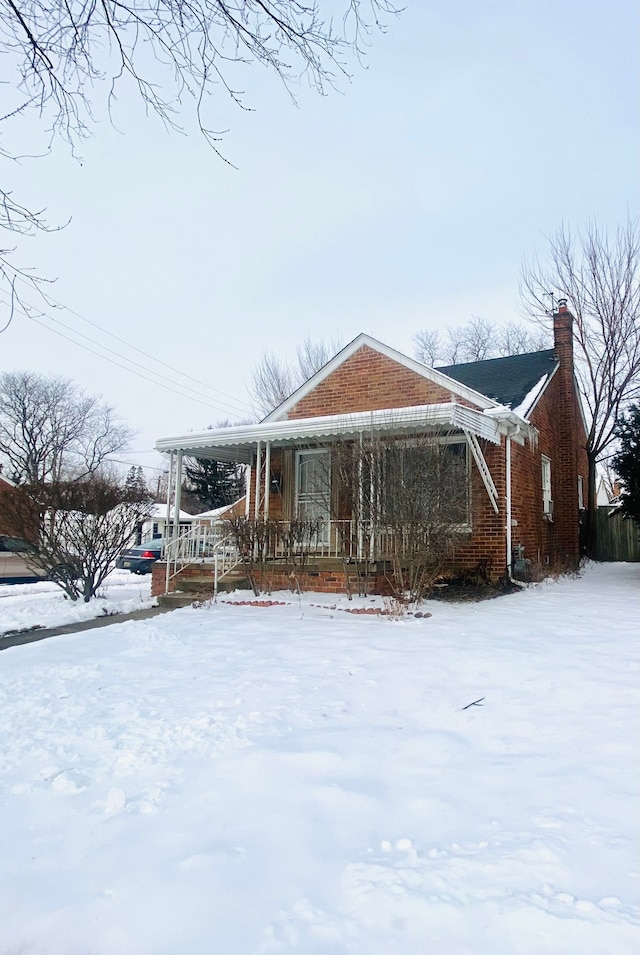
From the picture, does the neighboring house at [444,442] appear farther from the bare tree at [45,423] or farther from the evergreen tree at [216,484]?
the bare tree at [45,423]


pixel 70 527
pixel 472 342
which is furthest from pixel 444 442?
pixel 472 342

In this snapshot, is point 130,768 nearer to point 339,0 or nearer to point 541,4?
point 339,0

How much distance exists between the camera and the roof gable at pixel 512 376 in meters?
12.4

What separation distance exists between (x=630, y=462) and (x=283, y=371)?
70.4 feet

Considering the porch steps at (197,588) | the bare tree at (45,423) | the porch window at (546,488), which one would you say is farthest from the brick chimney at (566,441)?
the bare tree at (45,423)

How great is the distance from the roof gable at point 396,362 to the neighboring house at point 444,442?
2cm

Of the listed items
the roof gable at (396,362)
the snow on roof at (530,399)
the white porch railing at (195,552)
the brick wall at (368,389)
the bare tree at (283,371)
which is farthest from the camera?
the bare tree at (283,371)

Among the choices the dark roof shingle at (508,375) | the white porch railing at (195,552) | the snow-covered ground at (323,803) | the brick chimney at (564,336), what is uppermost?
the brick chimney at (564,336)

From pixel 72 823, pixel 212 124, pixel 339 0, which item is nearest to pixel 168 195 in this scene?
pixel 212 124

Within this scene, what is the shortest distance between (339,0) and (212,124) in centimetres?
99

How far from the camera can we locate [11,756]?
340 cm

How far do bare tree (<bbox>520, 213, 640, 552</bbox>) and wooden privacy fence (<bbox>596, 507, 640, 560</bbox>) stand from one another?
7.45 ft

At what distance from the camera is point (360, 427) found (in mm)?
9430

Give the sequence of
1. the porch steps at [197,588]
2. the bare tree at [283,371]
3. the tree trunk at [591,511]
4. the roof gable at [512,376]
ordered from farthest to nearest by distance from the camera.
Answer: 1. the bare tree at [283,371]
2. the tree trunk at [591,511]
3. the roof gable at [512,376]
4. the porch steps at [197,588]
